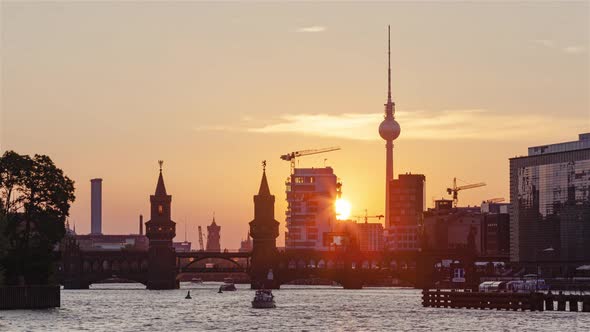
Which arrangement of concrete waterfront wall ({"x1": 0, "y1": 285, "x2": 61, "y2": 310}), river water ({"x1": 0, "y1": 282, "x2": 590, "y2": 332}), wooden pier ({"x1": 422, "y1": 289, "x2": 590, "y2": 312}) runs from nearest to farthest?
1. river water ({"x1": 0, "y1": 282, "x2": 590, "y2": 332})
2. concrete waterfront wall ({"x1": 0, "y1": 285, "x2": 61, "y2": 310})
3. wooden pier ({"x1": 422, "y1": 289, "x2": 590, "y2": 312})

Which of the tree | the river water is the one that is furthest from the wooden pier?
the tree

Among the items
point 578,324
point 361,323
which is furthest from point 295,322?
point 578,324

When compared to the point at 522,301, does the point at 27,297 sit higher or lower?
higher

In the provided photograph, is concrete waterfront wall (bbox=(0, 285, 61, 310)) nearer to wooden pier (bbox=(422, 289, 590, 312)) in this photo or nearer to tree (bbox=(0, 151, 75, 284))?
tree (bbox=(0, 151, 75, 284))

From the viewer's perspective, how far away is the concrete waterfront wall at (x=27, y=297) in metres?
162

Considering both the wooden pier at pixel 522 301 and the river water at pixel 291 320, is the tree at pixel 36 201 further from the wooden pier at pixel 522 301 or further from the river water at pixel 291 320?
the wooden pier at pixel 522 301

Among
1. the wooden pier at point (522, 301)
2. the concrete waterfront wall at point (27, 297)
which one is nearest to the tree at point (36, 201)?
the concrete waterfront wall at point (27, 297)

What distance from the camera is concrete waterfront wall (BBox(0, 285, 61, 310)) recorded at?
161875mm

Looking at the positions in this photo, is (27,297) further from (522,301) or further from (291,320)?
(522,301)

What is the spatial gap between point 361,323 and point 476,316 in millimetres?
17562

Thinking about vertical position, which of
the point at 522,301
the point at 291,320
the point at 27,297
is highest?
the point at 27,297

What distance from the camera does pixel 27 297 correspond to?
165125mm

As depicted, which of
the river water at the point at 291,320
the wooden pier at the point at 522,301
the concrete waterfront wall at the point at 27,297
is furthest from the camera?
the wooden pier at the point at 522,301

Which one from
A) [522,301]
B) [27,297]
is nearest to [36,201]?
Answer: [27,297]
